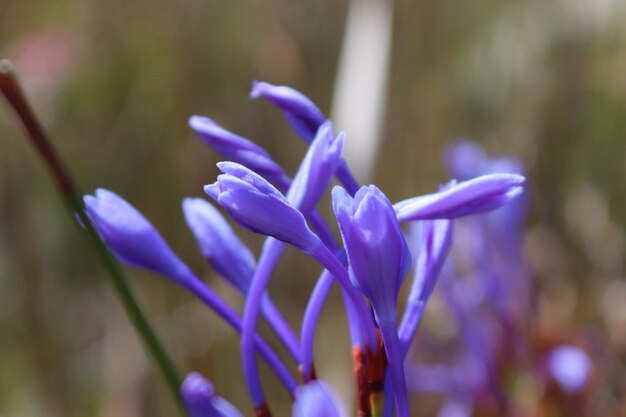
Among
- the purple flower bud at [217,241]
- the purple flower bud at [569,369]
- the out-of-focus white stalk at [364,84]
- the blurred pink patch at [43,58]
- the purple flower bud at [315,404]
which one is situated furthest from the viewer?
the blurred pink patch at [43,58]

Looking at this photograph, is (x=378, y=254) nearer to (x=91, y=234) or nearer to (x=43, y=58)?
(x=91, y=234)

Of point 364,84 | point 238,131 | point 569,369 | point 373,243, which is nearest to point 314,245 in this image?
point 373,243

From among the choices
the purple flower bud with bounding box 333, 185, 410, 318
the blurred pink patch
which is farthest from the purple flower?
the blurred pink patch

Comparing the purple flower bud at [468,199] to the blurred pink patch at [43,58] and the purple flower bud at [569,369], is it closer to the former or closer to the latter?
the purple flower bud at [569,369]

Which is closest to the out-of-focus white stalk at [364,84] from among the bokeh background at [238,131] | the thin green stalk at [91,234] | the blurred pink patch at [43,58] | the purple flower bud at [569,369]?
the bokeh background at [238,131]

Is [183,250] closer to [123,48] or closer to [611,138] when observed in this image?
[123,48]

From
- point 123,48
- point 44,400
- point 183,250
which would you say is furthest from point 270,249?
point 123,48
